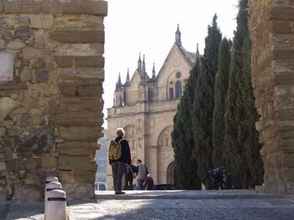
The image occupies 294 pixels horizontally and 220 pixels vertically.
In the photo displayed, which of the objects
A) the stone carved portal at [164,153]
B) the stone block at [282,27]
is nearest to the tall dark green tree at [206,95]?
the stone block at [282,27]

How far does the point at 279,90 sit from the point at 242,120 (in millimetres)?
11567

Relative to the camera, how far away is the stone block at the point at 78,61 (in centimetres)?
916

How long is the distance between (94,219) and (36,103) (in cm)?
310

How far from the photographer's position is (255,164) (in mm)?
19984

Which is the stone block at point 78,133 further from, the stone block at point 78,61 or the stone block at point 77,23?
the stone block at point 77,23

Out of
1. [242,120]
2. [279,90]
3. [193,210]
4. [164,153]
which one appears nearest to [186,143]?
[242,120]

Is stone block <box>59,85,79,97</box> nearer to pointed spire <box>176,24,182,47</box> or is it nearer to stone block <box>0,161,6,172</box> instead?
stone block <box>0,161,6,172</box>

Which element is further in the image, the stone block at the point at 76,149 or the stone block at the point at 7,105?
the stone block at the point at 7,105

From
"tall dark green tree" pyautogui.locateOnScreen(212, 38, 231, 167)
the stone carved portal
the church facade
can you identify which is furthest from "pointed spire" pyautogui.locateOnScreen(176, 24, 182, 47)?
"tall dark green tree" pyautogui.locateOnScreen(212, 38, 231, 167)

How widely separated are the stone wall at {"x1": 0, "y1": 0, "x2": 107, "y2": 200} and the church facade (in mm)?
53176

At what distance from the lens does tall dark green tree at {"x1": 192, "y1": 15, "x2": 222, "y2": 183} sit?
27672 mm

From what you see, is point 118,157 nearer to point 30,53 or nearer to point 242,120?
point 30,53

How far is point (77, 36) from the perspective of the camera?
921cm

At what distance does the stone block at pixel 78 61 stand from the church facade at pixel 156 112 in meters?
53.2
